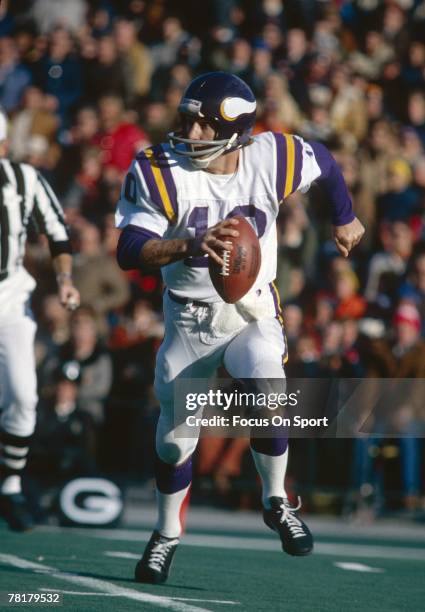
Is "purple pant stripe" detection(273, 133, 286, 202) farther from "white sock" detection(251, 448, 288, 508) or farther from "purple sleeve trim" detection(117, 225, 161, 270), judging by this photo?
"white sock" detection(251, 448, 288, 508)

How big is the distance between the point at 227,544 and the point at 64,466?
1.51 meters

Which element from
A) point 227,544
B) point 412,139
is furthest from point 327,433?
point 412,139

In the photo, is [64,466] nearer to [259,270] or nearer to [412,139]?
[259,270]

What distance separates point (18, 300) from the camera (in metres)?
6.84

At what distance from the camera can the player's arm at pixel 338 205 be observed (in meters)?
5.94

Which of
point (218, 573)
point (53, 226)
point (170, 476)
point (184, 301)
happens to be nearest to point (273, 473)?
point (170, 476)

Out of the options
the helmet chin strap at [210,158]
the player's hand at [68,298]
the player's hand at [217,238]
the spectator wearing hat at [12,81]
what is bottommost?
the player's hand at [68,298]

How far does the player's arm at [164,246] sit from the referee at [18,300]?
118cm

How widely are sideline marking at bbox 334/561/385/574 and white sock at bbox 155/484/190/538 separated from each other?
117cm

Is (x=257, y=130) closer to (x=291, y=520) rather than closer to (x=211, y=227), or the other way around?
(x=211, y=227)

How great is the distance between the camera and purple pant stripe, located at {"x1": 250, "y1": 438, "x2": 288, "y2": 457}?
568 centimetres

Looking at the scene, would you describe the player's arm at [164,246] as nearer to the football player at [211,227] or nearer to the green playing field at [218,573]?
the football player at [211,227]

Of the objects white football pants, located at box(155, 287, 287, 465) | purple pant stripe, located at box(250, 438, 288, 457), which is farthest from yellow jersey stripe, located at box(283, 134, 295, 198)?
purple pant stripe, located at box(250, 438, 288, 457)

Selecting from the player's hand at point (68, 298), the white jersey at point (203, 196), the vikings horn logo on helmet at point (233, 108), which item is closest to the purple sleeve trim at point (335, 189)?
the white jersey at point (203, 196)
